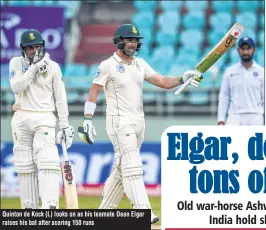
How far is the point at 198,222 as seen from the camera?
7211 mm

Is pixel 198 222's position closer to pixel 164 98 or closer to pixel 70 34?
pixel 164 98

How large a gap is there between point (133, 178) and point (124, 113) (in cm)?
60

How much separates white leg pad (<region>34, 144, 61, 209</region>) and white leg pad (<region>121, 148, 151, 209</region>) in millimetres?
696

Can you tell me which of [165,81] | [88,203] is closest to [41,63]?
[165,81]

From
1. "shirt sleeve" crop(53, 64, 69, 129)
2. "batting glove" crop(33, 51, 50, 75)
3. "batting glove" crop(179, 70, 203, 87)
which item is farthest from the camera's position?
"shirt sleeve" crop(53, 64, 69, 129)

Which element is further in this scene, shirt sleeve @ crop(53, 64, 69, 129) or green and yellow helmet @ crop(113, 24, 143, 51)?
shirt sleeve @ crop(53, 64, 69, 129)

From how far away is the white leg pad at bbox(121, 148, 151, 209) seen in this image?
31.8 feet

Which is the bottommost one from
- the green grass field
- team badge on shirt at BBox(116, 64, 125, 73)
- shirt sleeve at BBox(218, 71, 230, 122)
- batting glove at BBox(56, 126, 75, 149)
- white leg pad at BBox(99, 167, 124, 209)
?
the green grass field

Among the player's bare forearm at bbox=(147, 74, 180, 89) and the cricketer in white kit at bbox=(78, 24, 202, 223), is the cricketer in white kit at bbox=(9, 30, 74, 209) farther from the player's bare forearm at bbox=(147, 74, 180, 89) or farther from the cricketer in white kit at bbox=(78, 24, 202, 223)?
the player's bare forearm at bbox=(147, 74, 180, 89)

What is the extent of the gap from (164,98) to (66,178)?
868 centimetres

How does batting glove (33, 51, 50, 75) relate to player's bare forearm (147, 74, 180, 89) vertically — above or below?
above

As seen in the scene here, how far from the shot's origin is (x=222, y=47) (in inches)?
380

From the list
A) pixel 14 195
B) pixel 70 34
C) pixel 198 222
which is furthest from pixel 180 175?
pixel 70 34
